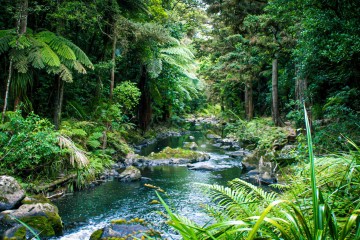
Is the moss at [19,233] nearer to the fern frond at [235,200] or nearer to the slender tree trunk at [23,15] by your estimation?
the fern frond at [235,200]

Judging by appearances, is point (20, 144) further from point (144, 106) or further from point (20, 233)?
point (144, 106)

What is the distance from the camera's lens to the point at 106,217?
18.4ft

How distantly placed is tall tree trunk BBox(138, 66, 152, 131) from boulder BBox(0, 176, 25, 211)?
36.1ft

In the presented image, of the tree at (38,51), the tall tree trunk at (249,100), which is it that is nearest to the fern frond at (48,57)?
the tree at (38,51)

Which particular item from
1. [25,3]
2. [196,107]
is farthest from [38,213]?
[196,107]

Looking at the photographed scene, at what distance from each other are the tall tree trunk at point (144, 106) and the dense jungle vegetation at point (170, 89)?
6 centimetres

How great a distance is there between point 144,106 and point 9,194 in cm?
1162

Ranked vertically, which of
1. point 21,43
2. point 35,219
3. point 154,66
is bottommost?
point 35,219

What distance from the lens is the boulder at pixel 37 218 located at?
4594 mm

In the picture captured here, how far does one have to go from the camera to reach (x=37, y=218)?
4.74 meters

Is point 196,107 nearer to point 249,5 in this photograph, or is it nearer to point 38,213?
point 249,5

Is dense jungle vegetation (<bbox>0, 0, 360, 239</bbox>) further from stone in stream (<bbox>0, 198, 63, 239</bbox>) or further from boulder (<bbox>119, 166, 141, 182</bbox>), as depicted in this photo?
stone in stream (<bbox>0, 198, 63, 239</bbox>)

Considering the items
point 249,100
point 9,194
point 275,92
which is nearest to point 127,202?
point 9,194

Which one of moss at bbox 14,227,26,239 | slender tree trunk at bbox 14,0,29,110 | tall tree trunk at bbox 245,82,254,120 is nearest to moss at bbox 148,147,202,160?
slender tree trunk at bbox 14,0,29,110
